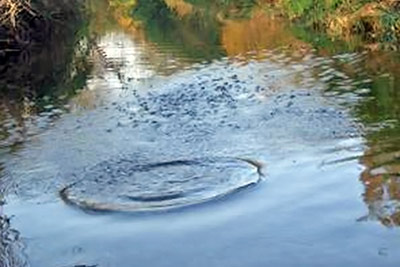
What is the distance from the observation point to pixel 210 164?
1356 cm

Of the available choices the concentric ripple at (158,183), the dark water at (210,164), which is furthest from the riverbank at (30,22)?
the concentric ripple at (158,183)

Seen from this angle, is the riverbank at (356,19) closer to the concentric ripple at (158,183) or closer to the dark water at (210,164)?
the dark water at (210,164)

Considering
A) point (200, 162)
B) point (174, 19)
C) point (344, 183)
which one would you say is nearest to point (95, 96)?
point (200, 162)

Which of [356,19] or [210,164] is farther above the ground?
[356,19]

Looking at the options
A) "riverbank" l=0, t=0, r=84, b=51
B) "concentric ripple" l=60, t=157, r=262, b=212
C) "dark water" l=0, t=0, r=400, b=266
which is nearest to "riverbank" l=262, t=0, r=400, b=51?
"dark water" l=0, t=0, r=400, b=266

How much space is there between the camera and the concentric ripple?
11891 mm

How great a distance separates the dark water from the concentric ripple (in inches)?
1.2

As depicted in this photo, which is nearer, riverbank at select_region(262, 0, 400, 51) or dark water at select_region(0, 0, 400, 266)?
dark water at select_region(0, 0, 400, 266)

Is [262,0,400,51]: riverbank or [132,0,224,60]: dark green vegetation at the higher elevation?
[262,0,400,51]: riverbank

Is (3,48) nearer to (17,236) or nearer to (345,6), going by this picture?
(345,6)

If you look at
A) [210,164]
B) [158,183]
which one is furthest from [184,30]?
[158,183]

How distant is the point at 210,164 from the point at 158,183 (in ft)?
3.80

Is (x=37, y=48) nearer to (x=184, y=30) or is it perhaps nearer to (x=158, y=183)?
(x=184, y=30)

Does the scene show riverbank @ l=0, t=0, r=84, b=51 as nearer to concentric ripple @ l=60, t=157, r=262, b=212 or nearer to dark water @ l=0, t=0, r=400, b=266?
dark water @ l=0, t=0, r=400, b=266
